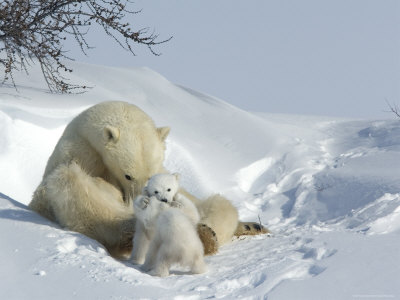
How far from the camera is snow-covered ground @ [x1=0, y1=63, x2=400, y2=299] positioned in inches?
157

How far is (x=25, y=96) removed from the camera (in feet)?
31.6

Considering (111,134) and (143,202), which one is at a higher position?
(111,134)

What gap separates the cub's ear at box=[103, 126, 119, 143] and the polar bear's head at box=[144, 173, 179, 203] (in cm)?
62

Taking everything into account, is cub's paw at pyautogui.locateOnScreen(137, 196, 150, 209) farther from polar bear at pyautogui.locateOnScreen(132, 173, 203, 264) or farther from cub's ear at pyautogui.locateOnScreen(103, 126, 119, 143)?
cub's ear at pyautogui.locateOnScreen(103, 126, 119, 143)

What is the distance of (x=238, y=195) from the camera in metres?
9.60

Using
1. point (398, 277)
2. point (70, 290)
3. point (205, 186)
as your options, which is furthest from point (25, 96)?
point (398, 277)

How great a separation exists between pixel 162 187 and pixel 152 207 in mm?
188

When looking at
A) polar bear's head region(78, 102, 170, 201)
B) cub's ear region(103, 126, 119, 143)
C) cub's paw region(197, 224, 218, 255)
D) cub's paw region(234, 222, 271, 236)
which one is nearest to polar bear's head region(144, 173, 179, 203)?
cub's paw region(197, 224, 218, 255)

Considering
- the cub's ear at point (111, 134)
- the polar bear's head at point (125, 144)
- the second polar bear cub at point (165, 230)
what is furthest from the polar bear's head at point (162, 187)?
the cub's ear at point (111, 134)

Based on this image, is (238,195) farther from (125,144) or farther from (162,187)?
(162,187)

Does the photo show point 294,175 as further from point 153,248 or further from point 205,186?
point 153,248

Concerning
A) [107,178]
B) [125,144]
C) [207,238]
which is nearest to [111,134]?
[125,144]

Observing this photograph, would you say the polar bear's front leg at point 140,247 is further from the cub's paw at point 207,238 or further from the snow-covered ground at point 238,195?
the cub's paw at point 207,238

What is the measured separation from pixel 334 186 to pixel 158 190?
16.4 feet
